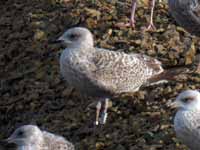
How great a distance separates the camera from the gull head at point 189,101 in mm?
7859

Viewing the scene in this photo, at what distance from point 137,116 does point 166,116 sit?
1.04 feet

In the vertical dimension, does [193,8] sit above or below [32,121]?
above

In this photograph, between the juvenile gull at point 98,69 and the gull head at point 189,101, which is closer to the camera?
the gull head at point 189,101

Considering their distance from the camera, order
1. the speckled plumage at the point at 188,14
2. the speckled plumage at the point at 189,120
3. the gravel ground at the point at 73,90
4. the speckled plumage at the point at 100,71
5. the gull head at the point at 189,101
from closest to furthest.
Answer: the speckled plumage at the point at 189,120 < the gull head at the point at 189,101 < the speckled plumage at the point at 100,71 < the gravel ground at the point at 73,90 < the speckled plumage at the point at 188,14

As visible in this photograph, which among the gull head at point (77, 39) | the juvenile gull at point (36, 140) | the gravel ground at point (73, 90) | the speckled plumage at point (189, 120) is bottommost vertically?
the gravel ground at point (73, 90)

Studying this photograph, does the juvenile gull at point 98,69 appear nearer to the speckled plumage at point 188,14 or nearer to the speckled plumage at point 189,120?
the speckled plumage at point 189,120

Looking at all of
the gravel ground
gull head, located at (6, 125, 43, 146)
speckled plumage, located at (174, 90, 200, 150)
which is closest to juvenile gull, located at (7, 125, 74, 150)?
gull head, located at (6, 125, 43, 146)

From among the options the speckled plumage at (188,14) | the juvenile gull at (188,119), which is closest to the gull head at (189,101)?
the juvenile gull at (188,119)

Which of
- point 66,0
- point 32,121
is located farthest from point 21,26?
point 32,121

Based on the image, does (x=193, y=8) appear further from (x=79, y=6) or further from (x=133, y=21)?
(x=79, y=6)

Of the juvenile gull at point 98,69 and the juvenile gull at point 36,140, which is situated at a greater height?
the juvenile gull at point 98,69

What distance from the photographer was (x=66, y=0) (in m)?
11.4

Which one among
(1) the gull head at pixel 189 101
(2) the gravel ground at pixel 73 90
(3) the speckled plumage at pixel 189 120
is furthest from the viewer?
(2) the gravel ground at pixel 73 90

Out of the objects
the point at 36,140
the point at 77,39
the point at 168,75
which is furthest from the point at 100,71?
the point at 36,140
